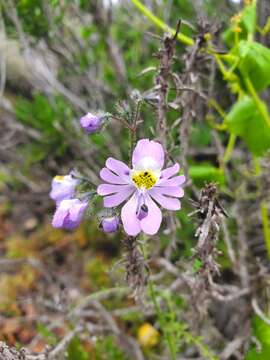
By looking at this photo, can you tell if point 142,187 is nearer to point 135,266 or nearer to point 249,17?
point 135,266

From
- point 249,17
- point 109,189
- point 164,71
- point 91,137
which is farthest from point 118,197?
point 91,137

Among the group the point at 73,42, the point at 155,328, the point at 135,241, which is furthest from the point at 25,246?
the point at 135,241

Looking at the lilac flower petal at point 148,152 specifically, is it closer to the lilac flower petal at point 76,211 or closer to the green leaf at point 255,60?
the lilac flower petal at point 76,211

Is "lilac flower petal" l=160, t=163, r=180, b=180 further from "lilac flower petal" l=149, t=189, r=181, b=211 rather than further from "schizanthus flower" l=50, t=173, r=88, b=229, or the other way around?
"schizanthus flower" l=50, t=173, r=88, b=229

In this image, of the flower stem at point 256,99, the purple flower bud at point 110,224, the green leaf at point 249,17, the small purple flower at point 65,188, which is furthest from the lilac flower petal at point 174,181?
the green leaf at point 249,17

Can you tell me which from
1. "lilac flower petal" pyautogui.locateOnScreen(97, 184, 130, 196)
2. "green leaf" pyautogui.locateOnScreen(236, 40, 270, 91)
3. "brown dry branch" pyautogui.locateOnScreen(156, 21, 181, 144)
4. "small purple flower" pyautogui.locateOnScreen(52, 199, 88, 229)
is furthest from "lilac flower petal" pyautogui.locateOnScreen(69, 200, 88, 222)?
"green leaf" pyautogui.locateOnScreen(236, 40, 270, 91)

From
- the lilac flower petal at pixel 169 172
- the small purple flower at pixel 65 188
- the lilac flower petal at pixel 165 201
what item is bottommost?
the lilac flower petal at pixel 165 201
